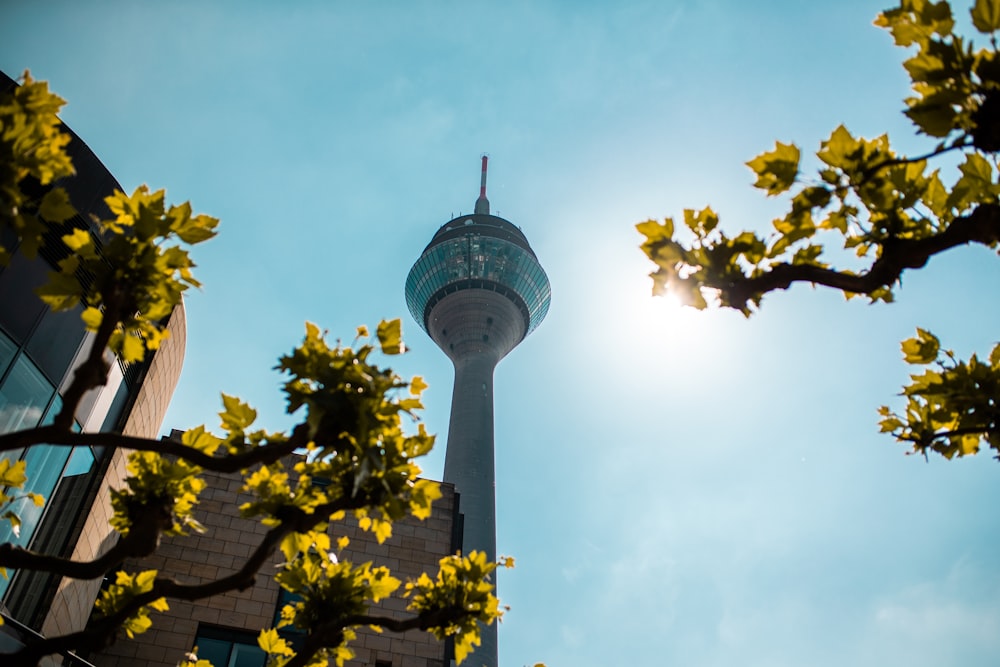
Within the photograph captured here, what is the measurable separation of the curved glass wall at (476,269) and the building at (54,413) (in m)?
62.5

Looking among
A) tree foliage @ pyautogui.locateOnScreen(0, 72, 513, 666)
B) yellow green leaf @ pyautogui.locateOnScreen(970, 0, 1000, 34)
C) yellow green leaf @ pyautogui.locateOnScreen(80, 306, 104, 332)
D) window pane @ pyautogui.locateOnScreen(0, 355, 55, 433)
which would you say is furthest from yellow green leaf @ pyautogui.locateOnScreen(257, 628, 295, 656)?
yellow green leaf @ pyautogui.locateOnScreen(970, 0, 1000, 34)

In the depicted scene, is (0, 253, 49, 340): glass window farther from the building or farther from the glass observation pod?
the glass observation pod

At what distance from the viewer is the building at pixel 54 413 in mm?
10492

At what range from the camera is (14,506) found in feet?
35.2

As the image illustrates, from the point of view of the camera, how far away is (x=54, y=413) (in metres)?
11.5

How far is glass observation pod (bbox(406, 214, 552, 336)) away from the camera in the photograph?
252 feet

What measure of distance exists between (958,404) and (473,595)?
460 centimetres

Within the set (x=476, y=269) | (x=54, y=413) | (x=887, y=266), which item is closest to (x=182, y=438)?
(x=887, y=266)

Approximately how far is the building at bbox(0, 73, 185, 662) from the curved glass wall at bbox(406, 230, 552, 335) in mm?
62511

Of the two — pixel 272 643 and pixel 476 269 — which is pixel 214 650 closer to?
→ pixel 272 643

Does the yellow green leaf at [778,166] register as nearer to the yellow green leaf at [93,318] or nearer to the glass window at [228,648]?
the yellow green leaf at [93,318]

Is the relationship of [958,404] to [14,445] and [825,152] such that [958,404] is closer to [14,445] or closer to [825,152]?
[825,152]

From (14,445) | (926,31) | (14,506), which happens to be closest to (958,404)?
(926,31)

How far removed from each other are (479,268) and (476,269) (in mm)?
353
